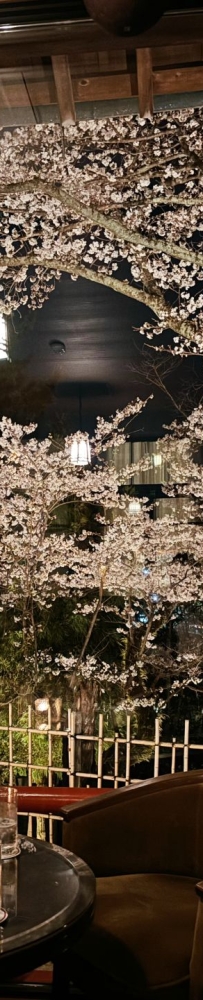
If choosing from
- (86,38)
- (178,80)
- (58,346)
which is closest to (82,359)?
(58,346)

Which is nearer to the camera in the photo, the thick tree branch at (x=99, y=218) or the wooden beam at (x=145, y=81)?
the wooden beam at (x=145, y=81)

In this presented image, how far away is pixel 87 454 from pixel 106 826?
4.50 m

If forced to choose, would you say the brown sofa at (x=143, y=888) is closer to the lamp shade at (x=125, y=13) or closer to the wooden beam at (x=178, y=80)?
the lamp shade at (x=125, y=13)

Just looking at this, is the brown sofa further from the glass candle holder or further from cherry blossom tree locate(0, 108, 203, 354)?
cherry blossom tree locate(0, 108, 203, 354)

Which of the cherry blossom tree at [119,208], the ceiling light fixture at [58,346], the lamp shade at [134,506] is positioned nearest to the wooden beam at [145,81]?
the cherry blossom tree at [119,208]

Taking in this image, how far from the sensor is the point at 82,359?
6855 mm

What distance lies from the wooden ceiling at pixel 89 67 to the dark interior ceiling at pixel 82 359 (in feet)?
12.5

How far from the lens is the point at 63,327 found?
6816mm

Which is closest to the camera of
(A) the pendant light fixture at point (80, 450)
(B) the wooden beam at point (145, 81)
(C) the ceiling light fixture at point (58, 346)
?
(B) the wooden beam at point (145, 81)

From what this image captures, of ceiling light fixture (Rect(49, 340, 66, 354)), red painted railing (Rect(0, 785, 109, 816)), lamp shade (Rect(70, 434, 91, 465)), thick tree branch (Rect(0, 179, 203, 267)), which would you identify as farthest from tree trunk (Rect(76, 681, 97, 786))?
red painted railing (Rect(0, 785, 109, 816))

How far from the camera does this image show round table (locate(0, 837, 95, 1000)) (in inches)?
52.1

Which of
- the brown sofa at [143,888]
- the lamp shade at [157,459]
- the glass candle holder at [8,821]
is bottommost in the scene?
the brown sofa at [143,888]

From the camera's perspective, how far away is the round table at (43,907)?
1.32 meters

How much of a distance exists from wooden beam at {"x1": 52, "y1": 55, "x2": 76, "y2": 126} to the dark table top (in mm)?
1977
